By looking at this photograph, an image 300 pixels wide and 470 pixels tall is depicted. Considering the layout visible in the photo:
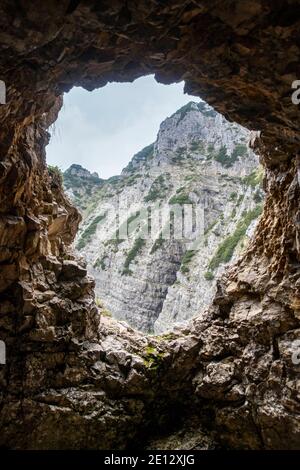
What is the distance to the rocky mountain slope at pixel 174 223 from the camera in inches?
2287

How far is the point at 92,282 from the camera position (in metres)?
13.4

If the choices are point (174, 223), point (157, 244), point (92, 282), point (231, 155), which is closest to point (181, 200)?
point (174, 223)

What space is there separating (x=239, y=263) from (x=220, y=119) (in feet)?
300

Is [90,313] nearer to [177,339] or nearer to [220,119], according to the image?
[177,339]

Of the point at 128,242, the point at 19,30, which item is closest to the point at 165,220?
the point at 128,242

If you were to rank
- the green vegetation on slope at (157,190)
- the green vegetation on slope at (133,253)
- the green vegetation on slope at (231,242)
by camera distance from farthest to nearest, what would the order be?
the green vegetation on slope at (157,190) → the green vegetation on slope at (133,253) → the green vegetation on slope at (231,242)

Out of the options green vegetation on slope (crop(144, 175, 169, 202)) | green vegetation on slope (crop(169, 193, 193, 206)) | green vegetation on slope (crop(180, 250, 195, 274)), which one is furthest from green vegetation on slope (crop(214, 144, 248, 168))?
green vegetation on slope (crop(180, 250, 195, 274))

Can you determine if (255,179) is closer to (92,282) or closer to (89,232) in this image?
(89,232)

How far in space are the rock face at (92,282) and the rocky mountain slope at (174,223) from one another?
125ft

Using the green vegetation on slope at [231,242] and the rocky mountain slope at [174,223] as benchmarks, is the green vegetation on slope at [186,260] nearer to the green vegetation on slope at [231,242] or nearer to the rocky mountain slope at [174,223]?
the rocky mountain slope at [174,223]

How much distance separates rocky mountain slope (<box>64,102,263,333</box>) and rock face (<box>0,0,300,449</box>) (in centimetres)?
3824

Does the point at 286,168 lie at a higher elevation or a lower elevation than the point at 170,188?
lower

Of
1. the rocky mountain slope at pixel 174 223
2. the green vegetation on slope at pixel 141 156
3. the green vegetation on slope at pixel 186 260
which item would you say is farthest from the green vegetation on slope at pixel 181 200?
the green vegetation on slope at pixel 141 156

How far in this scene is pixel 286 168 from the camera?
11.5 m
